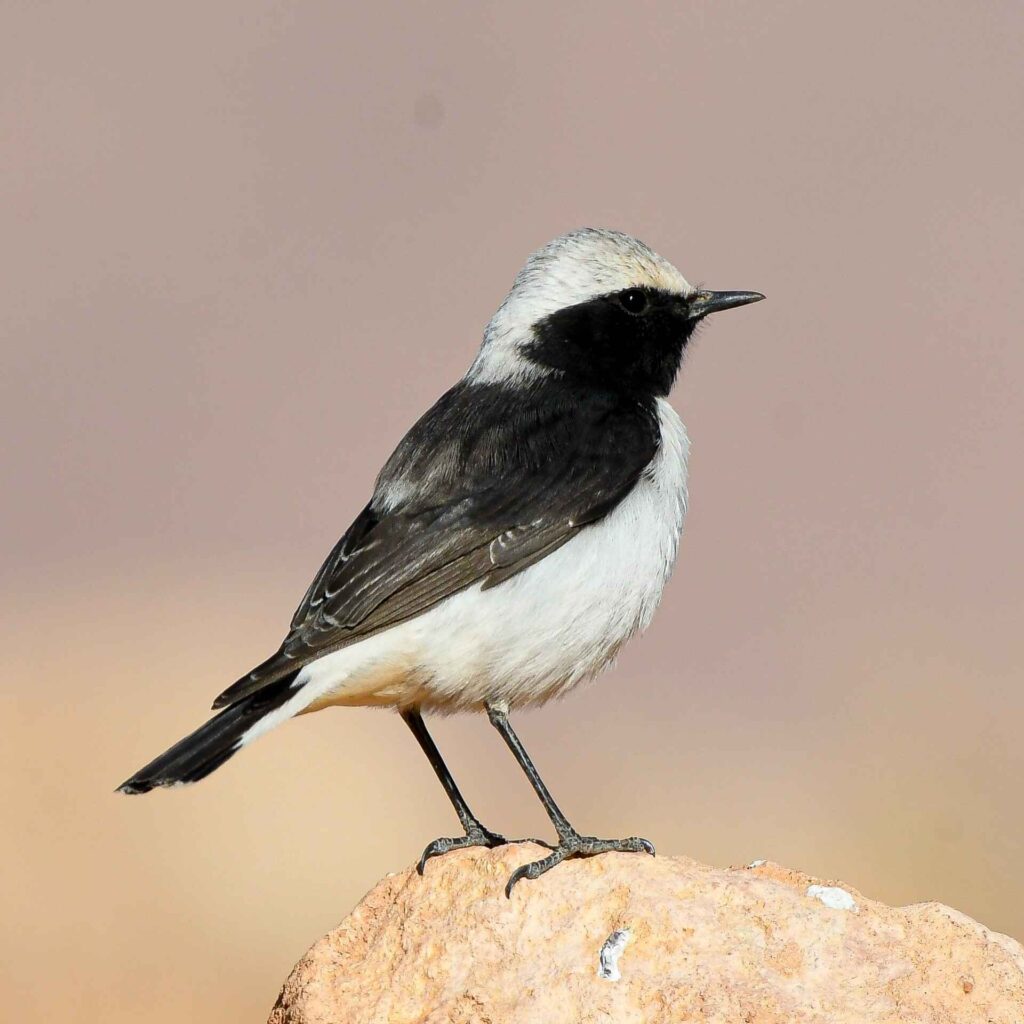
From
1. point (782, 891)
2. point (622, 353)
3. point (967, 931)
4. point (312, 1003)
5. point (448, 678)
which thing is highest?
point (622, 353)

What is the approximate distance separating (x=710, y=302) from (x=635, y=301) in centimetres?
32

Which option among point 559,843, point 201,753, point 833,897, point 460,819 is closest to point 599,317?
point 460,819

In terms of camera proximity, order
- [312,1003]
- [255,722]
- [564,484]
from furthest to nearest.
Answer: [564,484] → [255,722] → [312,1003]

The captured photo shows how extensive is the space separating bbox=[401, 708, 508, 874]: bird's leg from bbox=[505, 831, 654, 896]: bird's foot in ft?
1.12

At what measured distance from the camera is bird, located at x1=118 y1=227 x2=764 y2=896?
5.93 m

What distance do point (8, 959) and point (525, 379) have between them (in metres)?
4.06

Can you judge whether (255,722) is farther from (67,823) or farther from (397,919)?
(67,823)

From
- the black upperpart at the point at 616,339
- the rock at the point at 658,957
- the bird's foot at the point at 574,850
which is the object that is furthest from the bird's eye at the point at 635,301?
the rock at the point at 658,957

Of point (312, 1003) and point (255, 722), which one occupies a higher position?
point (255, 722)

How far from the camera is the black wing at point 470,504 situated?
19.8 ft

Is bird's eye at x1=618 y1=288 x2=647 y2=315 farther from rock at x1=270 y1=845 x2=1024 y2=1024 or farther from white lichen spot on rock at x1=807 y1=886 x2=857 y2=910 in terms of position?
white lichen spot on rock at x1=807 y1=886 x2=857 y2=910

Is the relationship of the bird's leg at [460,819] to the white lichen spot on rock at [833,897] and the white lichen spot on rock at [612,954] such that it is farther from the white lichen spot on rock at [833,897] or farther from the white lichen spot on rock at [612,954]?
the white lichen spot on rock at [833,897]

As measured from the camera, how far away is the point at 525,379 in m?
6.94

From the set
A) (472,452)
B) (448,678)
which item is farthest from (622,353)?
(448,678)
